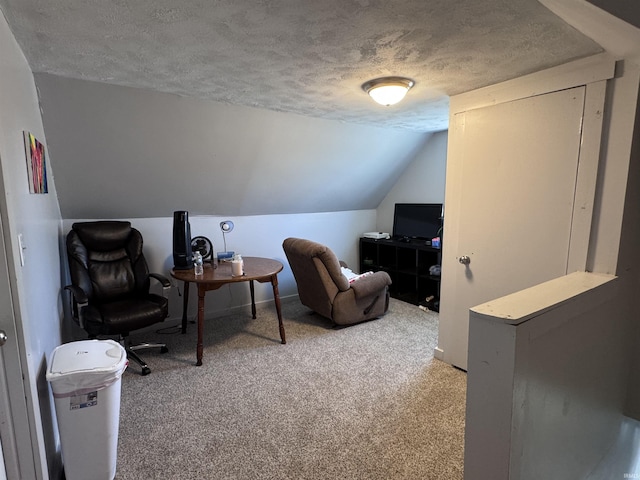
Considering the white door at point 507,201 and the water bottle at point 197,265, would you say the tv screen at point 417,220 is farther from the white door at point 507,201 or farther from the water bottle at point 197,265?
the water bottle at point 197,265

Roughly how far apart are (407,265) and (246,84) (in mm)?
3083

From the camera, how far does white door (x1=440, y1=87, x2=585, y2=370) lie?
6.75 feet

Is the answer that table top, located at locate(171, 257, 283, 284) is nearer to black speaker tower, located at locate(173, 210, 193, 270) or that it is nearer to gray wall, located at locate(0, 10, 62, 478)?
black speaker tower, located at locate(173, 210, 193, 270)

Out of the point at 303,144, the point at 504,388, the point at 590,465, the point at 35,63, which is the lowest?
the point at 590,465

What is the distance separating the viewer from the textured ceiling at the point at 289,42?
1.38 metres

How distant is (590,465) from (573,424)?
489 millimetres

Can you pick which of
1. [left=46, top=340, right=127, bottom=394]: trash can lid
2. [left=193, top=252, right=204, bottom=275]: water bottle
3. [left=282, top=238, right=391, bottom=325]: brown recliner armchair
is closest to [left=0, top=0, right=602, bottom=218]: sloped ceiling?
[left=193, top=252, right=204, bottom=275]: water bottle

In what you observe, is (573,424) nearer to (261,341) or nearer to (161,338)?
(261,341)

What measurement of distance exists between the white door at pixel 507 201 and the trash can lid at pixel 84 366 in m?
2.35

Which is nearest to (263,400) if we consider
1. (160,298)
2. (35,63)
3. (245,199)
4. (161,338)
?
(160,298)

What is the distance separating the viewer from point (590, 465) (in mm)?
1819

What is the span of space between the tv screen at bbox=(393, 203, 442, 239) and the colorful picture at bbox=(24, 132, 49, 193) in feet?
12.7

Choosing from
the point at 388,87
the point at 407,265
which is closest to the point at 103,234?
the point at 388,87

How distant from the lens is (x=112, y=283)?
3041mm
